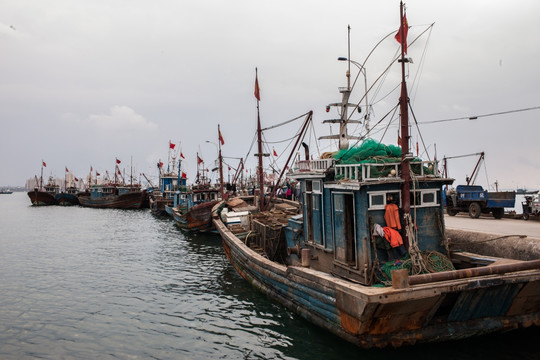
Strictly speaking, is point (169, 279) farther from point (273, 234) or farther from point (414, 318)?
point (414, 318)

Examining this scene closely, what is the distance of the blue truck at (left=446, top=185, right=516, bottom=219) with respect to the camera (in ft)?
67.7

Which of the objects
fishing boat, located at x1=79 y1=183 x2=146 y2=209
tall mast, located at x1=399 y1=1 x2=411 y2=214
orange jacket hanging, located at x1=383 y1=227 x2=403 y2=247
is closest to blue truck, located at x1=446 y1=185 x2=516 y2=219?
tall mast, located at x1=399 y1=1 x2=411 y2=214

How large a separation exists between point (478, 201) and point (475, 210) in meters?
0.58

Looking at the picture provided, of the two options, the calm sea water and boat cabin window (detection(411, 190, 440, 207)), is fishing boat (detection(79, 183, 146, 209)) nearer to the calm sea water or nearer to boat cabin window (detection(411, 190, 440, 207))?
the calm sea water

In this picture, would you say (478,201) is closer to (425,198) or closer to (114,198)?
(425,198)

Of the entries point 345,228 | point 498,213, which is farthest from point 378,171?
point 498,213

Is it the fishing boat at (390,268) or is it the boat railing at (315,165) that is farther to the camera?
the boat railing at (315,165)

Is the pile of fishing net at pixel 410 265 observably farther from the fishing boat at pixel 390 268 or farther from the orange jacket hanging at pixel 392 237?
the orange jacket hanging at pixel 392 237

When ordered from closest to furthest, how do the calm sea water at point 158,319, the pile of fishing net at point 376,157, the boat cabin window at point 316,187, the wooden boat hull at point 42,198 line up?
the calm sea water at point 158,319 → the pile of fishing net at point 376,157 → the boat cabin window at point 316,187 → the wooden boat hull at point 42,198

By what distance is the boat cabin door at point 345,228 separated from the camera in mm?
10328

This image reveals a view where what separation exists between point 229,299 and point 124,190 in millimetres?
73975

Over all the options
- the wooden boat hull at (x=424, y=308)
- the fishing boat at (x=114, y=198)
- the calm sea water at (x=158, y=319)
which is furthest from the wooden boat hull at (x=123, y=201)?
the wooden boat hull at (x=424, y=308)

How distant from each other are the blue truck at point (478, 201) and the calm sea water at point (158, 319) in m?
13.5

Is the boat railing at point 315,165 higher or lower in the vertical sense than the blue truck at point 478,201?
higher
